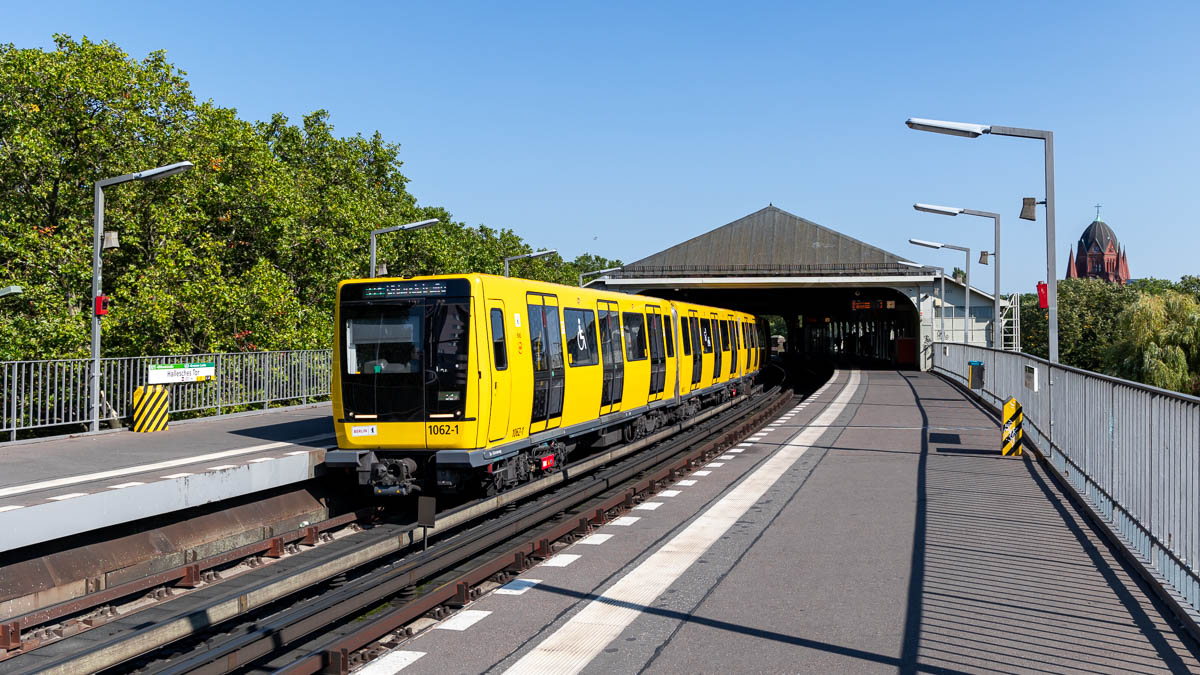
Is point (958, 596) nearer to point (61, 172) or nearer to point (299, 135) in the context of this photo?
point (61, 172)

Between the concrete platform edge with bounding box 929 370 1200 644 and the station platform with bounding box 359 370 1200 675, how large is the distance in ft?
0.33

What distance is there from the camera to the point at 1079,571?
8.84 m

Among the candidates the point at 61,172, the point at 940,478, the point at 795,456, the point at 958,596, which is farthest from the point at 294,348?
the point at 958,596

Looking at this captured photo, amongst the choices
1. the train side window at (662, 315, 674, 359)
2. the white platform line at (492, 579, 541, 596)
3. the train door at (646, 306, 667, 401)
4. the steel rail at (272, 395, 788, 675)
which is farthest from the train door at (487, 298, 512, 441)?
the train side window at (662, 315, 674, 359)

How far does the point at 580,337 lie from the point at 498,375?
3.54 metres

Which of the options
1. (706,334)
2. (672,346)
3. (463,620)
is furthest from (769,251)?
(463,620)

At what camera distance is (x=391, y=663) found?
21.7ft

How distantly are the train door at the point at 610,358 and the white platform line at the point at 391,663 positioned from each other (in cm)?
1037

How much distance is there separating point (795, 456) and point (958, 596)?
9659mm

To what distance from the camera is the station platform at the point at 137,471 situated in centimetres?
988

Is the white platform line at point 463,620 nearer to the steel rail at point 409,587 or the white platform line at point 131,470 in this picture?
the steel rail at point 409,587

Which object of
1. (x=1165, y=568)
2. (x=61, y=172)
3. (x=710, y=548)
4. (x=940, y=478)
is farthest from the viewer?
(x=61, y=172)

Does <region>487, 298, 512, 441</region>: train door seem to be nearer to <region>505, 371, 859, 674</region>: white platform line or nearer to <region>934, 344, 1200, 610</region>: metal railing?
<region>505, 371, 859, 674</region>: white platform line

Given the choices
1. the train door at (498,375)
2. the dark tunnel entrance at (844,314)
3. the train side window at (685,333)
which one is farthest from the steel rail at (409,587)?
the dark tunnel entrance at (844,314)
